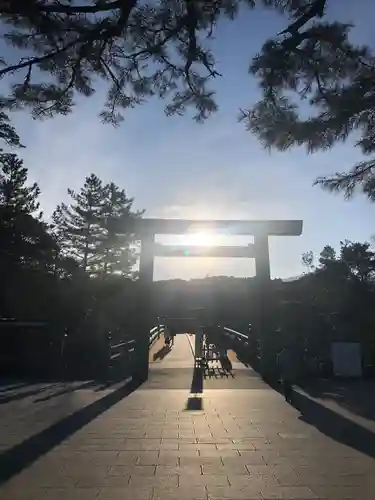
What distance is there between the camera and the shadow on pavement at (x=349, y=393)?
608cm

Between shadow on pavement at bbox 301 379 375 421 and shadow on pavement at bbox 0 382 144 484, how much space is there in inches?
133

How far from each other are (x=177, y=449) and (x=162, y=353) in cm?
1505

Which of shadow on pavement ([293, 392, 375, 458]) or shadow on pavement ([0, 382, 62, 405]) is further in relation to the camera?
shadow on pavement ([0, 382, 62, 405])

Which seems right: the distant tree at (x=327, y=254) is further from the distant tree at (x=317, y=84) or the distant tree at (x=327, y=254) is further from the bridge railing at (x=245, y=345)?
the distant tree at (x=317, y=84)

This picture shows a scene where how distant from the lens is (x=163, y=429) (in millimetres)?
5734

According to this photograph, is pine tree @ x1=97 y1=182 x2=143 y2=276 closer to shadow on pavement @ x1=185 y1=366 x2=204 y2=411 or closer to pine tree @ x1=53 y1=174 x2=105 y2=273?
pine tree @ x1=53 y1=174 x2=105 y2=273

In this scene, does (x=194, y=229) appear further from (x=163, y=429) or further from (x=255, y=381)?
(x=163, y=429)

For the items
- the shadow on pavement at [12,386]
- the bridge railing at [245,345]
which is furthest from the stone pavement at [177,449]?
the bridge railing at [245,345]

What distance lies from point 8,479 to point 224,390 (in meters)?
6.44

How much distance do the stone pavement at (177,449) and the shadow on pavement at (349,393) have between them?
12.9 inches

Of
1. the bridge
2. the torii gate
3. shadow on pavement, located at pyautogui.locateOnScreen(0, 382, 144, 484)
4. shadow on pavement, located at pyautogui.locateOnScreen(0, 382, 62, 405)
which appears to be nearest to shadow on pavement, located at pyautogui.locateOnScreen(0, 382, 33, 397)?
the bridge

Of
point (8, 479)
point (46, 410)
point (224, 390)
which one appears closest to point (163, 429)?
point (46, 410)

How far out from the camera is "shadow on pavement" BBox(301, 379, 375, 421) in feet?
19.9

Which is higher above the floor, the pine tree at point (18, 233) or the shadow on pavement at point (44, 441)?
the pine tree at point (18, 233)
